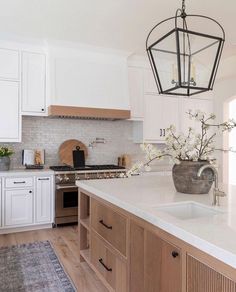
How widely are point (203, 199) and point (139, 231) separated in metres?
0.50

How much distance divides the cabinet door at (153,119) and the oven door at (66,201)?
173cm

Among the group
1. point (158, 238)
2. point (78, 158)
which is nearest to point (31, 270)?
point (158, 238)

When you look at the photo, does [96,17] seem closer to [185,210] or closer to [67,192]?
[67,192]

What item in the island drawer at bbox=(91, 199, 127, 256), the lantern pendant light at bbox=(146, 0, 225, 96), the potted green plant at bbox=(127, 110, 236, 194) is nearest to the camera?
the lantern pendant light at bbox=(146, 0, 225, 96)

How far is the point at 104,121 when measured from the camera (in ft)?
16.9

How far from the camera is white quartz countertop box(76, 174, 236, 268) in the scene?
1.09 metres

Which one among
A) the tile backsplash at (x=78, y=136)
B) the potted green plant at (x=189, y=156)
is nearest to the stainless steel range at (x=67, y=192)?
the tile backsplash at (x=78, y=136)

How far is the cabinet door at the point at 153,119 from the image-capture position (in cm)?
512

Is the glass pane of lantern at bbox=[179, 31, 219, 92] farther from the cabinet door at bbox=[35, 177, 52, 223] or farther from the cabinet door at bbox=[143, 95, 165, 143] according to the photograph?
the cabinet door at bbox=[143, 95, 165, 143]

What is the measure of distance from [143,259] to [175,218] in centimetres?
46

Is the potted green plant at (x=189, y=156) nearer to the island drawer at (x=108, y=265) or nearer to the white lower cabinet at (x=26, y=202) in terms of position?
the island drawer at (x=108, y=265)

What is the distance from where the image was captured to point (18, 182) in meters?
3.94

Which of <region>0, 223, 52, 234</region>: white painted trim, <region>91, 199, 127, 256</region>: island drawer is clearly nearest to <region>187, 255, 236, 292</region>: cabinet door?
<region>91, 199, 127, 256</region>: island drawer

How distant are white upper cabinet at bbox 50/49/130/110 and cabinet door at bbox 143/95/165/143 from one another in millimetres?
580
